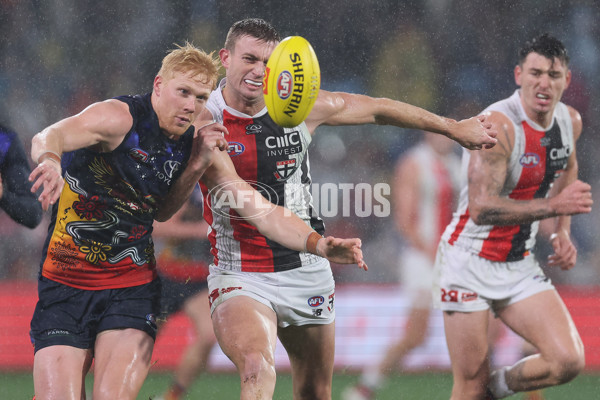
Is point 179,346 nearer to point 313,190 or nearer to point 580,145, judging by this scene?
point 313,190

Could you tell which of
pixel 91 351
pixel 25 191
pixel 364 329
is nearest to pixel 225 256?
pixel 91 351

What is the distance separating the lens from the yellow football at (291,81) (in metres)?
3.83

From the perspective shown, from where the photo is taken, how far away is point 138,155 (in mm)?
3652

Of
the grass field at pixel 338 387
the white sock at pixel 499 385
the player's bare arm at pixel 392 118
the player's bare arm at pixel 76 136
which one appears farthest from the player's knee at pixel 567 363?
the player's bare arm at pixel 76 136

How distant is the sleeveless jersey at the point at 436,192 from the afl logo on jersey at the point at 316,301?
291 cm

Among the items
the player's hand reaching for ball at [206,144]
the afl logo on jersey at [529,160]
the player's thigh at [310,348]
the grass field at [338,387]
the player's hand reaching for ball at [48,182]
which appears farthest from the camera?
the grass field at [338,387]

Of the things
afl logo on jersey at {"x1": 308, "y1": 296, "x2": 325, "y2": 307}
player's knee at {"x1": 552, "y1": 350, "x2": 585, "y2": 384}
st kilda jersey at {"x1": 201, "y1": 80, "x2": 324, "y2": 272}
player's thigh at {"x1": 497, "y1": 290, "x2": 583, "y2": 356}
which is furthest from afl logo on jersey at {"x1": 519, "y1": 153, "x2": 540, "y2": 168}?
afl logo on jersey at {"x1": 308, "y1": 296, "x2": 325, "y2": 307}

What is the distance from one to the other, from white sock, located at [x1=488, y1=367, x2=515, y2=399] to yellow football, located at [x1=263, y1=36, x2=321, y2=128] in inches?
90.5

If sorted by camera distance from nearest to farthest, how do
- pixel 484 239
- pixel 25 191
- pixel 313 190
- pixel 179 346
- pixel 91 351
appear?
1. pixel 91 351
2. pixel 25 191
3. pixel 484 239
4. pixel 179 346
5. pixel 313 190

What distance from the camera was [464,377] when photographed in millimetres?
4945

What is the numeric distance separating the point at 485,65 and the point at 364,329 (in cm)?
309

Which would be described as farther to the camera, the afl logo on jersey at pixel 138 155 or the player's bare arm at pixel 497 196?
the player's bare arm at pixel 497 196

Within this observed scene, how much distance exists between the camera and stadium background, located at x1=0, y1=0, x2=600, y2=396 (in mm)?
6973

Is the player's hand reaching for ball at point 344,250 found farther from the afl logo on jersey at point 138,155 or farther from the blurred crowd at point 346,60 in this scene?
the blurred crowd at point 346,60
